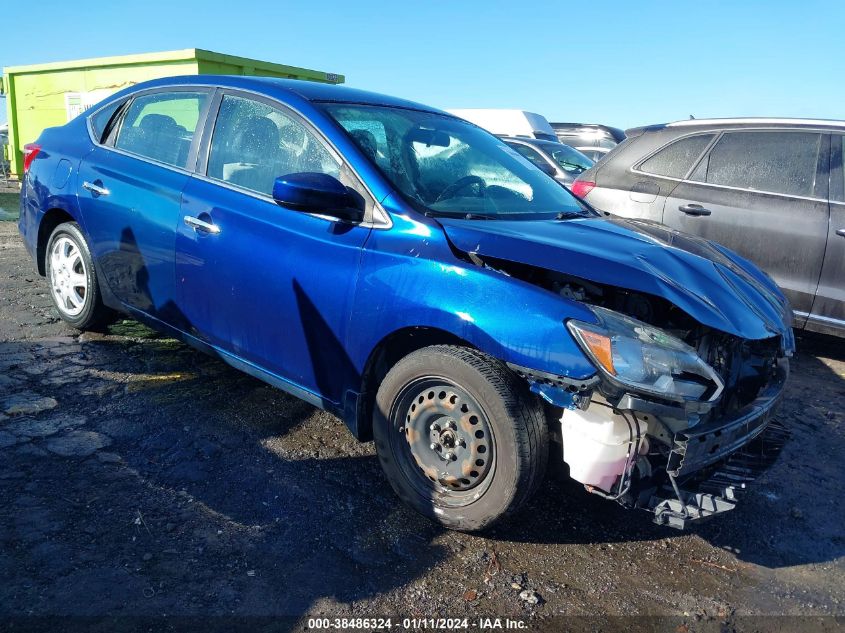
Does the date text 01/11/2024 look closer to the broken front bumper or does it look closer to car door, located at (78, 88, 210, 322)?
the broken front bumper

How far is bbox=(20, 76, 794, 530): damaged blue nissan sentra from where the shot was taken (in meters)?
2.43

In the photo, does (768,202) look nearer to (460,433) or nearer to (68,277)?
(460,433)

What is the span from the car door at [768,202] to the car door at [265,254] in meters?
3.37

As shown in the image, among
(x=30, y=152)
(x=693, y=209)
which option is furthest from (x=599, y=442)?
(x=30, y=152)

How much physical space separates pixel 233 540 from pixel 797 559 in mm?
2256

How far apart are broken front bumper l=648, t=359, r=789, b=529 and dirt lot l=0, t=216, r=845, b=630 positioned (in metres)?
0.37

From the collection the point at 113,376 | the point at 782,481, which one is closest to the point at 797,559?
the point at 782,481

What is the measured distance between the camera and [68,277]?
456cm

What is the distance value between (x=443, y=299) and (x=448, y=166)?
3.48 feet

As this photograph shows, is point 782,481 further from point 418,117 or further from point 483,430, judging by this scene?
point 418,117

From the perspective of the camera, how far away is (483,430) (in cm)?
260

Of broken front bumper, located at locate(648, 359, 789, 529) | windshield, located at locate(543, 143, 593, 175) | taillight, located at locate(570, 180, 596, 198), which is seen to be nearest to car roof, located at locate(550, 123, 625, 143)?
windshield, located at locate(543, 143, 593, 175)

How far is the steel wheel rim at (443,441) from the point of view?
8.61 feet

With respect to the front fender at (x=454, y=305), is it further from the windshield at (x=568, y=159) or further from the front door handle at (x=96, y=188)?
the windshield at (x=568, y=159)
